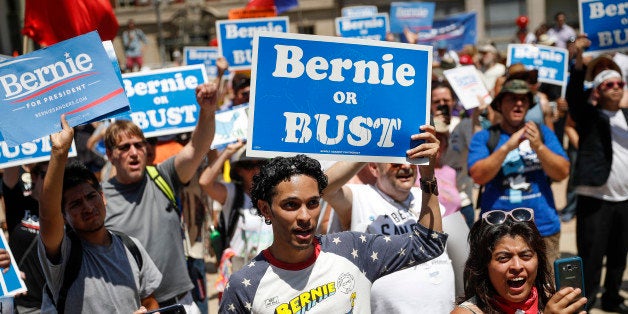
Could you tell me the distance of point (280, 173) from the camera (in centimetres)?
278

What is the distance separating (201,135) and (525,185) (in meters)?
2.38

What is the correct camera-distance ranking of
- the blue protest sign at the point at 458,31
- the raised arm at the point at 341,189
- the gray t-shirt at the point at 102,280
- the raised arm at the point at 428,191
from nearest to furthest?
the raised arm at the point at 428,191 → the gray t-shirt at the point at 102,280 → the raised arm at the point at 341,189 → the blue protest sign at the point at 458,31

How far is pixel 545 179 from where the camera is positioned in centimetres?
516

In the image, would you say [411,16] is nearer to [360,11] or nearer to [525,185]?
[360,11]

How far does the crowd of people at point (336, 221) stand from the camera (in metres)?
2.79

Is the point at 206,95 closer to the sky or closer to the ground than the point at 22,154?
closer to the sky

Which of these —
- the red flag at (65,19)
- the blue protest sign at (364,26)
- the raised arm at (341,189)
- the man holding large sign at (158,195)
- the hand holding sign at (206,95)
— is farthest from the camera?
the blue protest sign at (364,26)

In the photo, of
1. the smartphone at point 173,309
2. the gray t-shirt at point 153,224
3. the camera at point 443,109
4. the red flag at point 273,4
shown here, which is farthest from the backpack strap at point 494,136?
the red flag at point 273,4

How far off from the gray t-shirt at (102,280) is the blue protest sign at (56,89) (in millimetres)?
578

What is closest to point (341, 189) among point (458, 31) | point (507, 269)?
point (507, 269)

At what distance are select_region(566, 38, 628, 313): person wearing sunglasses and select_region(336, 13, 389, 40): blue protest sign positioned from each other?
4342mm

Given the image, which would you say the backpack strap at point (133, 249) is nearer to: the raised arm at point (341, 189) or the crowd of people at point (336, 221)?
the crowd of people at point (336, 221)

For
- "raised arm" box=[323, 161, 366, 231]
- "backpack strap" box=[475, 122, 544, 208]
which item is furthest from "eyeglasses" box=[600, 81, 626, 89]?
"raised arm" box=[323, 161, 366, 231]

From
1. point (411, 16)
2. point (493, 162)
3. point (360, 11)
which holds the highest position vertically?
point (360, 11)
